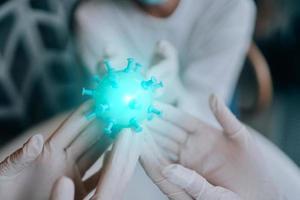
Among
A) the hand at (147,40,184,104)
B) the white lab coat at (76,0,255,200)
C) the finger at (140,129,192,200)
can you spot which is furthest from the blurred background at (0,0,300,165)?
the finger at (140,129,192,200)

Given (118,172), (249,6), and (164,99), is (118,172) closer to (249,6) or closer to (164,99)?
(164,99)

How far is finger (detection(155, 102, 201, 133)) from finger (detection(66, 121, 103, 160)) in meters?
0.05

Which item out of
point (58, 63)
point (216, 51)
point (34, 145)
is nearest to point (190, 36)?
point (216, 51)

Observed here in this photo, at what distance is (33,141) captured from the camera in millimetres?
312

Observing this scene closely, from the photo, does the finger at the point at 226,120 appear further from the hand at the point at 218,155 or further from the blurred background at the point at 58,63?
the blurred background at the point at 58,63

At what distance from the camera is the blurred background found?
1.97 feet

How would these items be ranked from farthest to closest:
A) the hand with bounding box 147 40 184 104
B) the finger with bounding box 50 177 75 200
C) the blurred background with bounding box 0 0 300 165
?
the blurred background with bounding box 0 0 300 165 < the hand with bounding box 147 40 184 104 < the finger with bounding box 50 177 75 200

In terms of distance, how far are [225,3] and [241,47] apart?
0.17 ft

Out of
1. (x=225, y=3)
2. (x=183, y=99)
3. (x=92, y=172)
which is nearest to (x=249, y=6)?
(x=225, y=3)

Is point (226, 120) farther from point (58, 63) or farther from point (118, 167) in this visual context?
point (58, 63)

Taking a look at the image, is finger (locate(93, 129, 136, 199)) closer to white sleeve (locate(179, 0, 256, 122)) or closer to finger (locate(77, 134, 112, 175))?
finger (locate(77, 134, 112, 175))

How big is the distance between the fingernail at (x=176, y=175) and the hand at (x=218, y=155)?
46mm

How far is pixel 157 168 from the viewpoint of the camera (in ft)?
1.14

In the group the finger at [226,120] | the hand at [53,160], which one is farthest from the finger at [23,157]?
the finger at [226,120]
